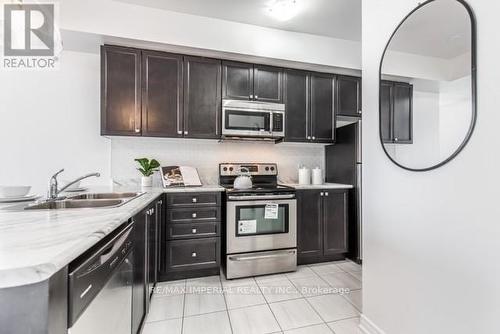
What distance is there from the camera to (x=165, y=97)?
2.55 meters

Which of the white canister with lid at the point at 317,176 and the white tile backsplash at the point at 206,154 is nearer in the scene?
the white tile backsplash at the point at 206,154

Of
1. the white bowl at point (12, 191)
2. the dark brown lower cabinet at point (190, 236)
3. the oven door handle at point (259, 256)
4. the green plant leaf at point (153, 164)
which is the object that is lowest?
the oven door handle at point (259, 256)

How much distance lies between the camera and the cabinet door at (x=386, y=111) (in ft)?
4.88

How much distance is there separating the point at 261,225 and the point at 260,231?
2.5 inches

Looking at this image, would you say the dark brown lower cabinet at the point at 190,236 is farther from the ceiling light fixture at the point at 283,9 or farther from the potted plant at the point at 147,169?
the ceiling light fixture at the point at 283,9

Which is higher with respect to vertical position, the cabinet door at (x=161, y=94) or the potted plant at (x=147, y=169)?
the cabinet door at (x=161, y=94)

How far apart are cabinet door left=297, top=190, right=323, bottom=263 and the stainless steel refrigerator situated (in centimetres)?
44

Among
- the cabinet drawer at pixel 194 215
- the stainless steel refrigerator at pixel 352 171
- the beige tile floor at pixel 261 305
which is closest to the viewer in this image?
the beige tile floor at pixel 261 305

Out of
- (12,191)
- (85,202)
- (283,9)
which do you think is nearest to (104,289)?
(85,202)

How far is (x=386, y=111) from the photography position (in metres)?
1.51

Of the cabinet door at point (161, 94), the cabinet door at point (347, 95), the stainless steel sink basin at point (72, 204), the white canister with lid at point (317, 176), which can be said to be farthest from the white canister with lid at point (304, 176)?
the stainless steel sink basin at point (72, 204)

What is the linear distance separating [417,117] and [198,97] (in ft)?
6.77

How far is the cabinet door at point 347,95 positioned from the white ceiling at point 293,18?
0.58 metres

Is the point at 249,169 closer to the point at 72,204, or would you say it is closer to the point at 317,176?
the point at 317,176
